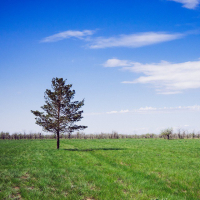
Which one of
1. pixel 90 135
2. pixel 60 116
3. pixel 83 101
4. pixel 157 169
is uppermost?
pixel 83 101

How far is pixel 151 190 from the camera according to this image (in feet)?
33.0

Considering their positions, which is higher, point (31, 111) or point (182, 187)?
point (31, 111)

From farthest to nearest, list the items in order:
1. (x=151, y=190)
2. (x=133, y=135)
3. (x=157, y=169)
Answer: (x=133, y=135), (x=157, y=169), (x=151, y=190)

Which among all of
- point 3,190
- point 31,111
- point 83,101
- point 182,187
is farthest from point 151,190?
point 31,111

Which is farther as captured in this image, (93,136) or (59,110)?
(93,136)

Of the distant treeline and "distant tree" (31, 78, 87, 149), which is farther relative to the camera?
the distant treeline

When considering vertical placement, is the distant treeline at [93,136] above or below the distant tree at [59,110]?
below

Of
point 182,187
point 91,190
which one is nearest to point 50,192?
point 91,190

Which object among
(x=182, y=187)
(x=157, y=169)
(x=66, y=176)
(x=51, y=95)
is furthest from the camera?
(x=51, y=95)

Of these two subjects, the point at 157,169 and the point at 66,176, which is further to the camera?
the point at 157,169

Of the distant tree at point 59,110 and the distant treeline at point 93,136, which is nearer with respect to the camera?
the distant tree at point 59,110

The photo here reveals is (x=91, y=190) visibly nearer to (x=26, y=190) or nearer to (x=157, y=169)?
(x=26, y=190)

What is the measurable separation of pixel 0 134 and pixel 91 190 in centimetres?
12570

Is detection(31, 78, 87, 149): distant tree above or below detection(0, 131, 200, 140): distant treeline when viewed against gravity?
above
